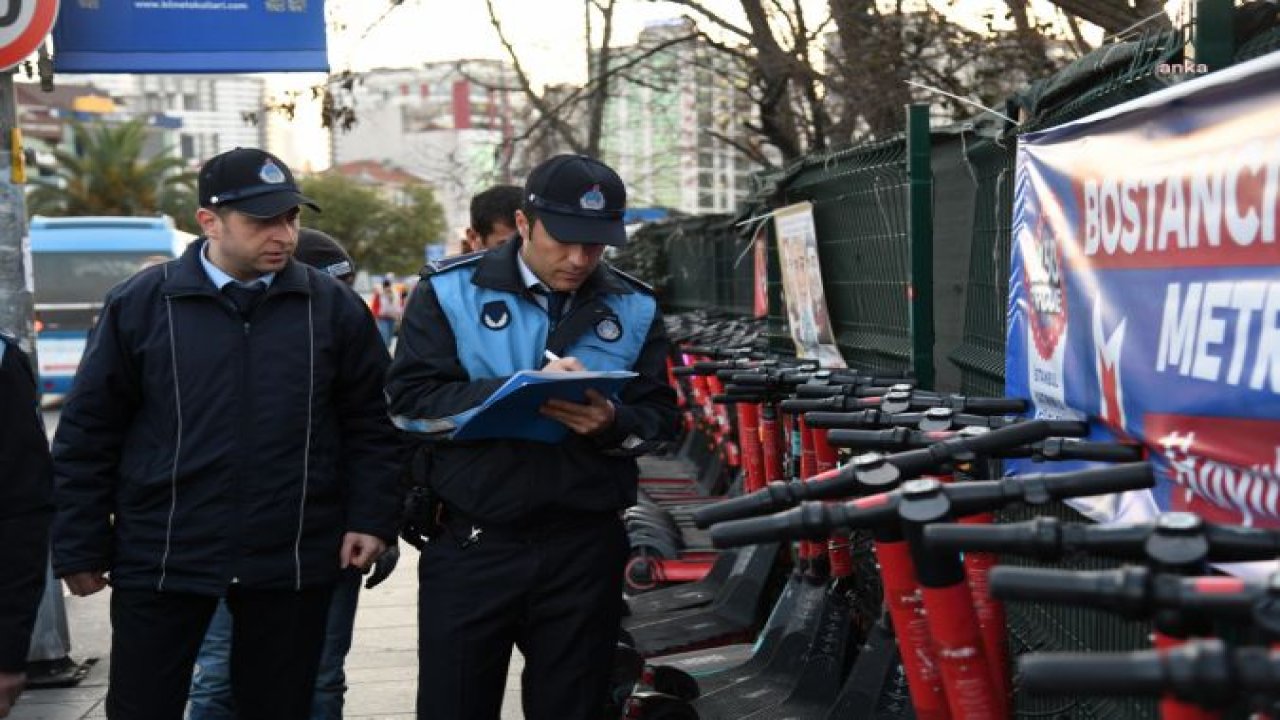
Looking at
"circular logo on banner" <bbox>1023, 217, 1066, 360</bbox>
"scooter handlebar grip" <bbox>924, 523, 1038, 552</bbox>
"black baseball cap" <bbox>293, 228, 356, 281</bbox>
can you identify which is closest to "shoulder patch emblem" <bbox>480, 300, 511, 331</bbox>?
"circular logo on banner" <bbox>1023, 217, 1066, 360</bbox>

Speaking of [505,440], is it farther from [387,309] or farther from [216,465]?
[387,309]

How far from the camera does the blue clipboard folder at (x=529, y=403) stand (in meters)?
3.75

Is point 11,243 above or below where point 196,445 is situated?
above

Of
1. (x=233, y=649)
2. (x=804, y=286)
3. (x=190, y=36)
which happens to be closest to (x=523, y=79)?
(x=190, y=36)

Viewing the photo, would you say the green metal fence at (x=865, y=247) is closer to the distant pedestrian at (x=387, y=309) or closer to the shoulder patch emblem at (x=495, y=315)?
the shoulder patch emblem at (x=495, y=315)

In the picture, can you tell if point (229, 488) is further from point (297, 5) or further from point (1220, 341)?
point (297, 5)

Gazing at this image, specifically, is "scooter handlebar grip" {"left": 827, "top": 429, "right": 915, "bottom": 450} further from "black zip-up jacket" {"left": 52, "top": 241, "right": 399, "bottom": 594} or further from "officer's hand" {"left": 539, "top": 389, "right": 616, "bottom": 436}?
"black zip-up jacket" {"left": 52, "top": 241, "right": 399, "bottom": 594}

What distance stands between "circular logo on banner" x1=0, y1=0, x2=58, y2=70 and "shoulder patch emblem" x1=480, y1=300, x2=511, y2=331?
3648 millimetres

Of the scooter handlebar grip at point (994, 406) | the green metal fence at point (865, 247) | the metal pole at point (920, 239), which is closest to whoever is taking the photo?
the scooter handlebar grip at point (994, 406)

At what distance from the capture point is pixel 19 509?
151 inches

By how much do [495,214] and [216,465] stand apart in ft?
8.12

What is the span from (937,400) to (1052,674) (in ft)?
8.09

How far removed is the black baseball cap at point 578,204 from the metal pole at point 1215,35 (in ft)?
4.54

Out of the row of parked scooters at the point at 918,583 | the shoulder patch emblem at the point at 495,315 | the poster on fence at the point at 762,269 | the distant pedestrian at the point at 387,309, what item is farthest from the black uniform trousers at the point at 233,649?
the distant pedestrian at the point at 387,309
